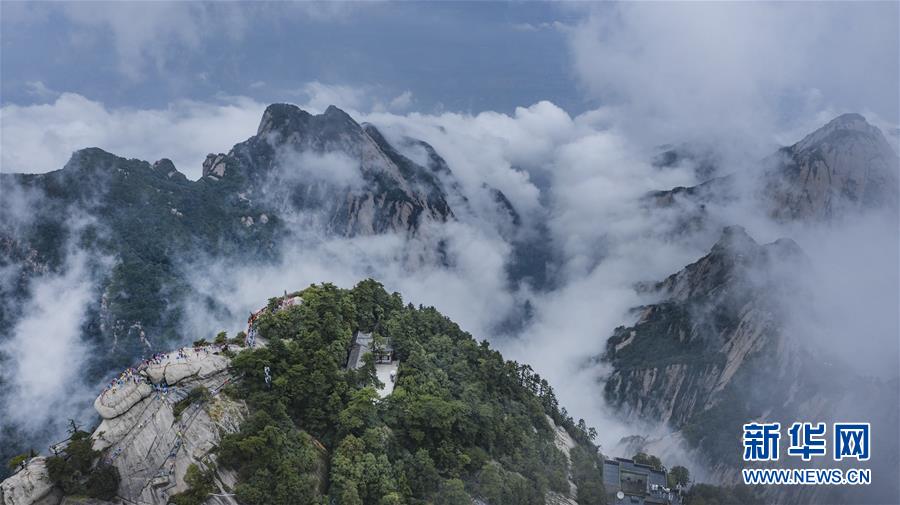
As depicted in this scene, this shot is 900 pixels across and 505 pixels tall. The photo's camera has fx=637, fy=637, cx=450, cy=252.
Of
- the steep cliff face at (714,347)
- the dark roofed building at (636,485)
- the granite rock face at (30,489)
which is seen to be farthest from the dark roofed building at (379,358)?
the steep cliff face at (714,347)

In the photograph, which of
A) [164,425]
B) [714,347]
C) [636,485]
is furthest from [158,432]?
[714,347]

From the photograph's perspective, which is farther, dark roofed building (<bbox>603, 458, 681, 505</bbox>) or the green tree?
the green tree

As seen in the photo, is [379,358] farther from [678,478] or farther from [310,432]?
[678,478]

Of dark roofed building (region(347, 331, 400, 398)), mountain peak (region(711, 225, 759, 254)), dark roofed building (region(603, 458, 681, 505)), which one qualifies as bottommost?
dark roofed building (region(603, 458, 681, 505))

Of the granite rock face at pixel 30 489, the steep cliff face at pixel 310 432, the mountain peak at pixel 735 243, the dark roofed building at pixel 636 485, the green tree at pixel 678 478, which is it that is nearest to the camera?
the granite rock face at pixel 30 489

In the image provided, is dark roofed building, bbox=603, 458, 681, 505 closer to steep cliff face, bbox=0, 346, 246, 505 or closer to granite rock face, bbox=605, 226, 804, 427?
steep cliff face, bbox=0, 346, 246, 505

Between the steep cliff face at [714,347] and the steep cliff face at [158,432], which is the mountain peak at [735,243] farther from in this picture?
the steep cliff face at [158,432]

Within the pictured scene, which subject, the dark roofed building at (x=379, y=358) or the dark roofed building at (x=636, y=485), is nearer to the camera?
the dark roofed building at (x=379, y=358)

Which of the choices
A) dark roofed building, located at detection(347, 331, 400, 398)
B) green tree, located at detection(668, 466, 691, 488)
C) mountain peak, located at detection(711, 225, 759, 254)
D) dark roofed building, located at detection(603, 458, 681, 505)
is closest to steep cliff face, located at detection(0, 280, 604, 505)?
dark roofed building, located at detection(347, 331, 400, 398)

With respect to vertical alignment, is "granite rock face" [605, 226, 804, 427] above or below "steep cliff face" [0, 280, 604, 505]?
above

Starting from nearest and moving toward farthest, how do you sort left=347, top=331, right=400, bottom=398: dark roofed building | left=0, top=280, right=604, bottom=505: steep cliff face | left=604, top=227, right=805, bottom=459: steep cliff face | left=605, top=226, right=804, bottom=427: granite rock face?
left=0, top=280, right=604, bottom=505: steep cliff face
left=347, top=331, right=400, bottom=398: dark roofed building
left=604, top=227, right=805, bottom=459: steep cliff face
left=605, top=226, right=804, bottom=427: granite rock face

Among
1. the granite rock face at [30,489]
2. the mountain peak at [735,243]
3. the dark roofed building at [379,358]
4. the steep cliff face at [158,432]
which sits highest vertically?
the mountain peak at [735,243]
